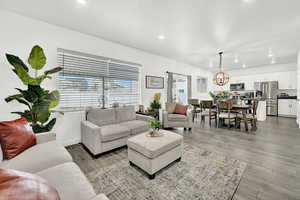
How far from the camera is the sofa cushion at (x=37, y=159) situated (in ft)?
4.07

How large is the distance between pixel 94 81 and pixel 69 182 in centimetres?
274

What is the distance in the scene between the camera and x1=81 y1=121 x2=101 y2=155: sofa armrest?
2.39m

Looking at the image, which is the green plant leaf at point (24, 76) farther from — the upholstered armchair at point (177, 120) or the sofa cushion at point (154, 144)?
the upholstered armchair at point (177, 120)

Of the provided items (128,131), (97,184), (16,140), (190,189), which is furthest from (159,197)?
(16,140)

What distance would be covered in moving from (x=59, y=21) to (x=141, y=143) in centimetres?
298

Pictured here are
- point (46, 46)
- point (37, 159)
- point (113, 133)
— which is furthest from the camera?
point (46, 46)

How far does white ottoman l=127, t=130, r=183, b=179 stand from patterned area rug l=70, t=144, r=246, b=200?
139mm

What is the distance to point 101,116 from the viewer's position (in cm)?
299

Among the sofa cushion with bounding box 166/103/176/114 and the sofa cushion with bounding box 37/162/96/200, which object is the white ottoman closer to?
the sofa cushion with bounding box 37/162/96/200

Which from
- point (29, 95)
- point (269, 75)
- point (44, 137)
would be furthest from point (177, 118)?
point (269, 75)

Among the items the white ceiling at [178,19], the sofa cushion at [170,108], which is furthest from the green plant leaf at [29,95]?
the sofa cushion at [170,108]

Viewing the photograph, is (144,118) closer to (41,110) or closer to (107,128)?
(107,128)

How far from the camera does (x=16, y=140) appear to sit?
149cm

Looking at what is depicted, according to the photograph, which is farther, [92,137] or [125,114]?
[125,114]
